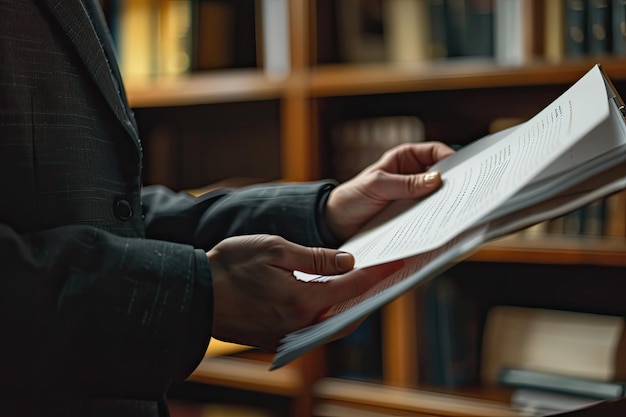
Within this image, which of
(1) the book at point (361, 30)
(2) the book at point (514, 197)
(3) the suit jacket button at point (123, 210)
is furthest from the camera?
(1) the book at point (361, 30)

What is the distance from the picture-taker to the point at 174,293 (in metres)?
0.57

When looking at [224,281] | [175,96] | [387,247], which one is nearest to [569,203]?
[387,247]

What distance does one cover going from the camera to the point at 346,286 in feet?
Answer: 1.95

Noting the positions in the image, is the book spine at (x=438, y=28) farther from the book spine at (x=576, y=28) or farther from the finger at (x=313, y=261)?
the finger at (x=313, y=261)

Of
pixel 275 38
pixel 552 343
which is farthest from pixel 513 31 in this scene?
pixel 552 343

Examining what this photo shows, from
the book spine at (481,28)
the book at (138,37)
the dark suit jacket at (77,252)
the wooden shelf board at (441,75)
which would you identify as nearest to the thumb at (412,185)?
the dark suit jacket at (77,252)

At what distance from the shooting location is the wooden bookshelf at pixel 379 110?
1582 millimetres

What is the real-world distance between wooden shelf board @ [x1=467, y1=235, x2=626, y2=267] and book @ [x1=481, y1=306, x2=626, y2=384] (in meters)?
0.16

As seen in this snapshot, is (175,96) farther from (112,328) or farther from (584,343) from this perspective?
(112,328)

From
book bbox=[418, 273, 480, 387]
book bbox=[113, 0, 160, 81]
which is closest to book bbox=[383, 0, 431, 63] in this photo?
book bbox=[418, 273, 480, 387]

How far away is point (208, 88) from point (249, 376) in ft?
2.29

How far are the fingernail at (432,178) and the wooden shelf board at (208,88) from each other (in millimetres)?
1036

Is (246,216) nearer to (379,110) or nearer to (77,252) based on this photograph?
(77,252)

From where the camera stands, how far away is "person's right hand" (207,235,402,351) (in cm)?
59
